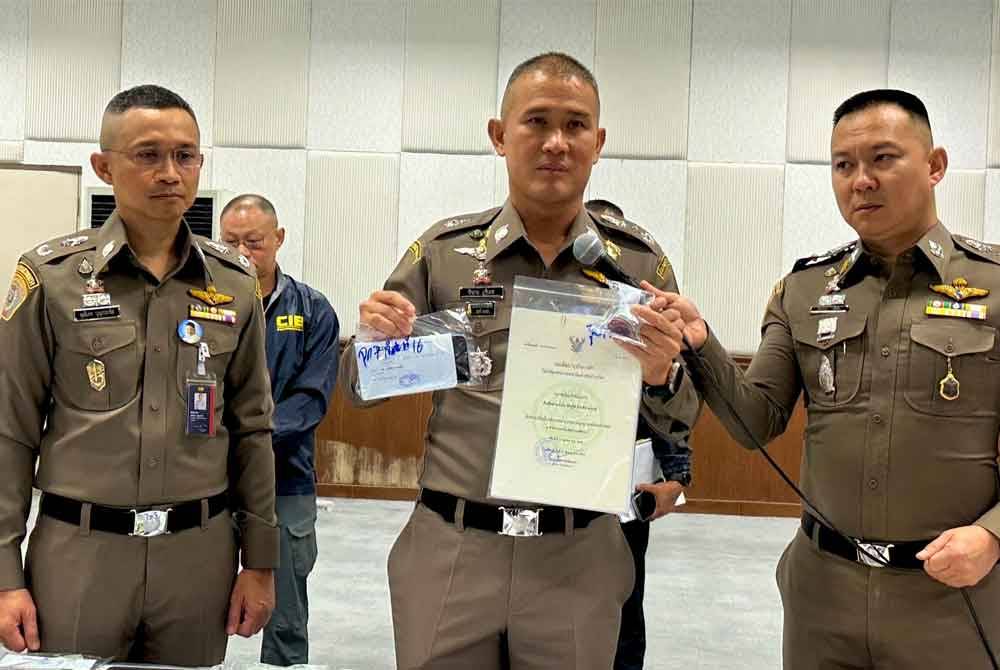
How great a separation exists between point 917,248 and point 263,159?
6.63 m

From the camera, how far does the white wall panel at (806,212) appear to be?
7.77 metres

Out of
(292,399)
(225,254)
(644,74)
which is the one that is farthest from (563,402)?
(644,74)

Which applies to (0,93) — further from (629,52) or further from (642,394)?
(642,394)

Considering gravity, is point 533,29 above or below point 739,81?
above

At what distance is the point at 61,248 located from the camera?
2123 millimetres

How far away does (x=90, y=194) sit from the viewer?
764 cm

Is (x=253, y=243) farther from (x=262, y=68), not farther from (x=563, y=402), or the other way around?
(x=262, y=68)

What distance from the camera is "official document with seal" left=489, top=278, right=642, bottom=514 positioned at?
171 centimetres

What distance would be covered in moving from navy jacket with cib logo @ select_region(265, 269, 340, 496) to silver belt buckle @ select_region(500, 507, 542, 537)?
5.75 ft

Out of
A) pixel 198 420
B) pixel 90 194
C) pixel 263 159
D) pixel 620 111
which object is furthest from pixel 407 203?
pixel 198 420

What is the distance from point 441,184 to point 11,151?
11.4 ft

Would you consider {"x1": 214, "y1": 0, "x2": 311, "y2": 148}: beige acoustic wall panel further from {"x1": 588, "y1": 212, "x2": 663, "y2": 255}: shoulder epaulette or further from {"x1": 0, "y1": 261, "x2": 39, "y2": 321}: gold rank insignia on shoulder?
{"x1": 588, "y1": 212, "x2": 663, "y2": 255}: shoulder epaulette

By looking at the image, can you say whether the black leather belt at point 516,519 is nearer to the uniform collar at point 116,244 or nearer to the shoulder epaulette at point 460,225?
the shoulder epaulette at point 460,225

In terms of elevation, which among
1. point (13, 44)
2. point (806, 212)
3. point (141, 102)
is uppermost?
point (13, 44)
